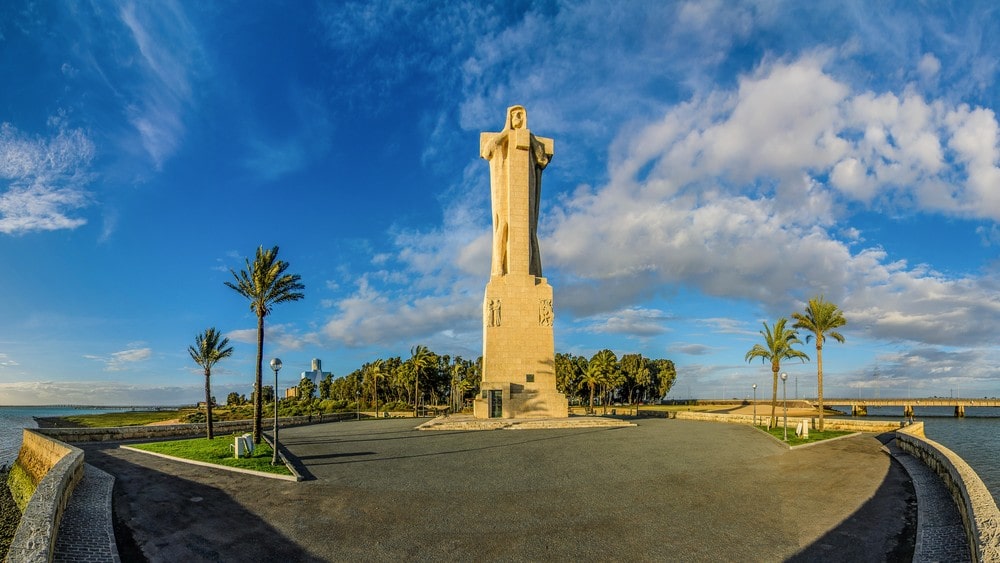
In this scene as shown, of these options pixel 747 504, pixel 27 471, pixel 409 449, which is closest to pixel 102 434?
pixel 27 471

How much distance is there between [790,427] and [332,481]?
28.5 m

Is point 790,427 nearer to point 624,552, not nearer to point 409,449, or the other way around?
point 409,449

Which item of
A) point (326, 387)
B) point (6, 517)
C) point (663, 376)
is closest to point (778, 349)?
point (6, 517)

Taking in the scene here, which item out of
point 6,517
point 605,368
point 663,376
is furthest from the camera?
point 663,376

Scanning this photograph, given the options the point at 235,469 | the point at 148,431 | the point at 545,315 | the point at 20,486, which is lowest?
the point at 20,486

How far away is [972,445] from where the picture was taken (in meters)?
34.4

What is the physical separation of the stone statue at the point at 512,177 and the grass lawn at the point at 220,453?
2017 cm

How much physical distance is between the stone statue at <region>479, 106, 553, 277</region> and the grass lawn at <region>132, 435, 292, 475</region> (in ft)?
66.2

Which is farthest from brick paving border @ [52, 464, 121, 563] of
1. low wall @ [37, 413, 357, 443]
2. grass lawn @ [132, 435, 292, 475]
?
low wall @ [37, 413, 357, 443]

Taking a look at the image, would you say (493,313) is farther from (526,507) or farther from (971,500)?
(971,500)

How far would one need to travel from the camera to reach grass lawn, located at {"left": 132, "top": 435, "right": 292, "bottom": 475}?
14992 mm

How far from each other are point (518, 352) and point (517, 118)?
16.7 meters

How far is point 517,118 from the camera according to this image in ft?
119

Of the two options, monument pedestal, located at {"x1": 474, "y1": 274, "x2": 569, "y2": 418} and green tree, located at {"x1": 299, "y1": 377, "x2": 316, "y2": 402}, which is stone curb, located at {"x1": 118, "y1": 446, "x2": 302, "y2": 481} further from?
green tree, located at {"x1": 299, "y1": 377, "x2": 316, "y2": 402}
